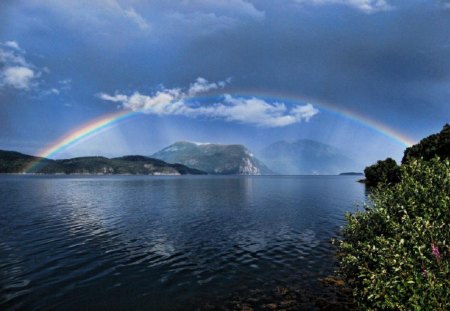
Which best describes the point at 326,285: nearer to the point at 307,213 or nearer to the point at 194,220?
the point at 194,220

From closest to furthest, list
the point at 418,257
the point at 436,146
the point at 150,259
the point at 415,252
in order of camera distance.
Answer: the point at 415,252 < the point at 418,257 < the point at 150,259 < the point at 436,146

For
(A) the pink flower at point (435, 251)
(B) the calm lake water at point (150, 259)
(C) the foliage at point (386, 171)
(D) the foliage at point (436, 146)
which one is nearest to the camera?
(A) the pink flower at point (435, 251)

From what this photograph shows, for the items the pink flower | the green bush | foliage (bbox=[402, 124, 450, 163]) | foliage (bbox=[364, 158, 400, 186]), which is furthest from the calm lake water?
foliage (bbox=[364, 158, 400, 186])

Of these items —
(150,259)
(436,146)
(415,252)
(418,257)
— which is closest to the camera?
(415,252)

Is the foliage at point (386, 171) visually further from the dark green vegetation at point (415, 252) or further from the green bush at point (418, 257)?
the green bush at point (418, 257)

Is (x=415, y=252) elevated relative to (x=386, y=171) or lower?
lower

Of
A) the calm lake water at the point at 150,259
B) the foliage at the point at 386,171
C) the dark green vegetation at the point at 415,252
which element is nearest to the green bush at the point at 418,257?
the dark green vegetation at the point at 415,252

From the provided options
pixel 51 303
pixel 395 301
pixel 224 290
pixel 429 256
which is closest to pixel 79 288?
pixel 51 303

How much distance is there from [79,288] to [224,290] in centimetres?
1339

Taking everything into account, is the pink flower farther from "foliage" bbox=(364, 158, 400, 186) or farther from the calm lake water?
"foliage" bbox=(364, 158, 400, 186)

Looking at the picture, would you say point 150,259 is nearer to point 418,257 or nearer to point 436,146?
point 418,257

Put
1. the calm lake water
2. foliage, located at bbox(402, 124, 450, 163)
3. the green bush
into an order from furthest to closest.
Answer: foliage, located at bbox(402, 124, 450, 163) → the calm lake water → the green bush

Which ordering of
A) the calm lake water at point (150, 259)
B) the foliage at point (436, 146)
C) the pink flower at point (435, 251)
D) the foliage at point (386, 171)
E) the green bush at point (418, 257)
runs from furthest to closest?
the foliage at point (386, 171)
the foliage at point (436, 146)
the calm lake water at point (150, 259)
the pink flower at point (435, 251)
the green bush at point (418, 257)

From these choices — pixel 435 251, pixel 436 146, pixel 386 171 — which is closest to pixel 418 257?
pixel 435 251
